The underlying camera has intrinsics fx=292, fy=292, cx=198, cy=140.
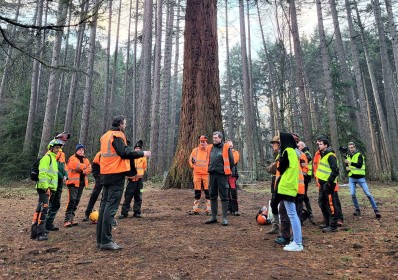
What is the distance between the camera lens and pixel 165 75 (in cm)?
1947

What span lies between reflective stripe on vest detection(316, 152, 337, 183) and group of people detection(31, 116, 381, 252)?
0.07 feet

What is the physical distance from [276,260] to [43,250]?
3.78 metres

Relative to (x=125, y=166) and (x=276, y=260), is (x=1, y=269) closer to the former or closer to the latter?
(x=125, y=166)

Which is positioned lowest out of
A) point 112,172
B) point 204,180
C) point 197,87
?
point 204,180

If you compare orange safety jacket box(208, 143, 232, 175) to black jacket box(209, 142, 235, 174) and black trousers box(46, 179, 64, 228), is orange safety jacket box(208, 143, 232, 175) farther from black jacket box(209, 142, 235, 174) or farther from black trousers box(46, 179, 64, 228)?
black trousers box(46, 179, 64, 228)

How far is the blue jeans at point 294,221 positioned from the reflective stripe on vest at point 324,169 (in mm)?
2035

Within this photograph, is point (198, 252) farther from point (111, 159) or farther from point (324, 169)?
point (324, 169)

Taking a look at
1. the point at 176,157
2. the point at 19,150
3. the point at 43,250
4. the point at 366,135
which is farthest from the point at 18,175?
the point at 366,135

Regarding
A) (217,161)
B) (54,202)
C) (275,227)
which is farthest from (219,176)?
(54,202)

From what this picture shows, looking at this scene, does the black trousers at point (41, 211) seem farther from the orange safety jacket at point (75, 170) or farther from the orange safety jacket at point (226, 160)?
the orange safety jacket at point (226, 160)

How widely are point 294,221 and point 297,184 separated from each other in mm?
617

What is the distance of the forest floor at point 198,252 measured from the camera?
→ 3699mm

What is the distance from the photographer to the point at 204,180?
795cm

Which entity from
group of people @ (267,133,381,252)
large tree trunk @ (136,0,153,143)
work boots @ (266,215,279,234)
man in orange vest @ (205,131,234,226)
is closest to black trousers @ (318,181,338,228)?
group of people @ (267,133,381,252)
